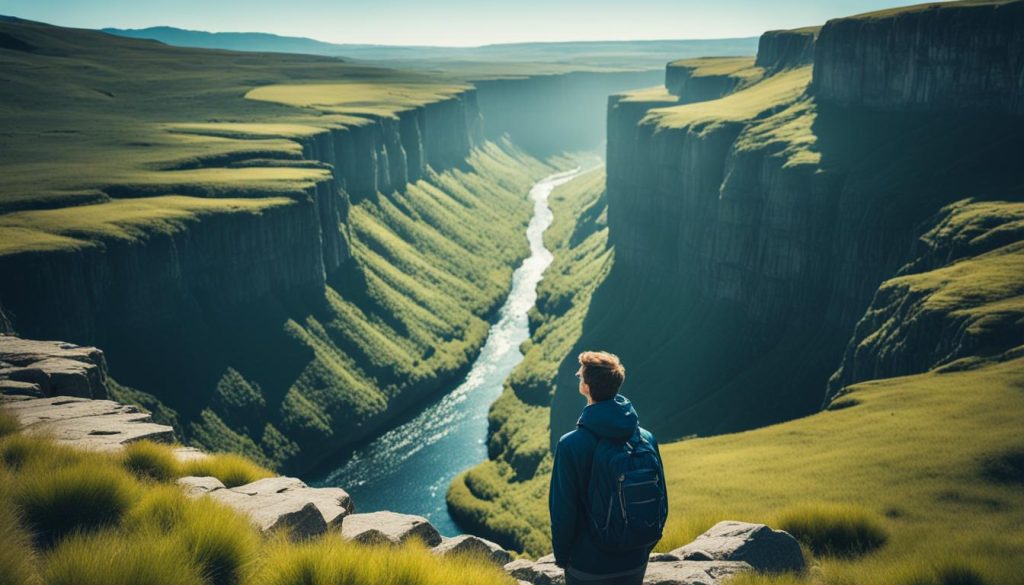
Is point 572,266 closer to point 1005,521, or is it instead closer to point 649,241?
point 649,241

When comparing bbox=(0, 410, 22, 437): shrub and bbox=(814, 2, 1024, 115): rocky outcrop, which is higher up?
bbox=(814, 2, 1024, 115): rocky outcrop

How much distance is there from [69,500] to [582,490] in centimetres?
909

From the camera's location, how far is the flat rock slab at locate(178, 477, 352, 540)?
16703 millimetres

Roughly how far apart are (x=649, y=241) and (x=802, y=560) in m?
105

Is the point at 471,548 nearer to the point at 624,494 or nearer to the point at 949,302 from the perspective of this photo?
the point at 624,494

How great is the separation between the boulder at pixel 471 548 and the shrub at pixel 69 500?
625 cm

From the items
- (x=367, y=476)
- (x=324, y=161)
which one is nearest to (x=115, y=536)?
(x=367, y=476)

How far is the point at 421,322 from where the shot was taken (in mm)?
123062

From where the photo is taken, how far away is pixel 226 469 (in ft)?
70.2

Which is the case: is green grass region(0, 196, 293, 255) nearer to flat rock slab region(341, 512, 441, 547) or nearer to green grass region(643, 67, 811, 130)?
green grass region(643, 67, 811, 130)

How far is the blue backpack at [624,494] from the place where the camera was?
11969 millimetres

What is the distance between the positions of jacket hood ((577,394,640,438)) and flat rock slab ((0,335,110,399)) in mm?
22527

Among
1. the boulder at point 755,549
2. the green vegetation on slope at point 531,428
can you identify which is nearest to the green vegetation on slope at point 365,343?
the green vegetation on slope at point 531,428

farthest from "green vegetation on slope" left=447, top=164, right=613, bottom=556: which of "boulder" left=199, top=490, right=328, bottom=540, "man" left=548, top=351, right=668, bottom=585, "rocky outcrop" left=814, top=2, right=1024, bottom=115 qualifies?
"man" left=548, top=351, right=668, bottom=585
